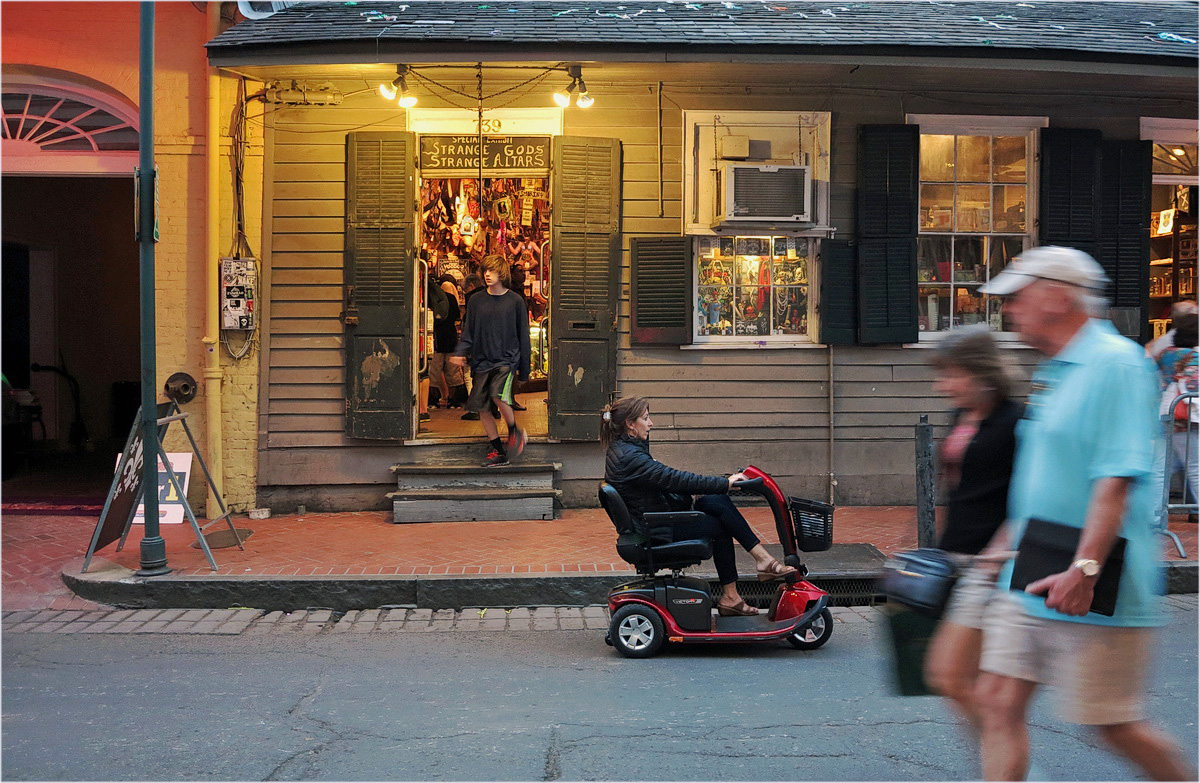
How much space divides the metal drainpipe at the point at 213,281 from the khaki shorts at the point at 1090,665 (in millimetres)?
7883

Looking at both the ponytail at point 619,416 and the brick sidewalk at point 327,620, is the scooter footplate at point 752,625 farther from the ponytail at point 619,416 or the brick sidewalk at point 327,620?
the ponytail at point 619,416

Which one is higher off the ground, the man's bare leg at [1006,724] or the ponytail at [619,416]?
the ponytail at [619,416]

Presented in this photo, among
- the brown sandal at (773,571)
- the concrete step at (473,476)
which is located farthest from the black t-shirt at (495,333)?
the brown sandal at (773,571)

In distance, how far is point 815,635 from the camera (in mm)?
5961

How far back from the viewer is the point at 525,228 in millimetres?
12312

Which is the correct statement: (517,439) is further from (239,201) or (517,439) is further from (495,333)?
(239,201)

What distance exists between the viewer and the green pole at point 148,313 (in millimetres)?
7234

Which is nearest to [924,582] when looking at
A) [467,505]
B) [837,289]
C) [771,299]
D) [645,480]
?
[645,480]

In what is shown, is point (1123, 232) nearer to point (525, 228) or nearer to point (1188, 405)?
point (1188, 405)

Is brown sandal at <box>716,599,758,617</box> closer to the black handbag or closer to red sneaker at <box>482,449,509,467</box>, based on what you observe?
the black handbag

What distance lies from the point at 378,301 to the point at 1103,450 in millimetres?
7653

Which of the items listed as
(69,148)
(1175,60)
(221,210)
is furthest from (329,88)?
(1175,60)

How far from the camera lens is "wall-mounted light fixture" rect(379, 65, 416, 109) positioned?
923 centimetres

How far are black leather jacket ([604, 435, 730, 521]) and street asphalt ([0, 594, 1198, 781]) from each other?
2.92 feet
